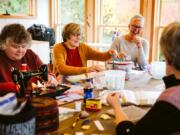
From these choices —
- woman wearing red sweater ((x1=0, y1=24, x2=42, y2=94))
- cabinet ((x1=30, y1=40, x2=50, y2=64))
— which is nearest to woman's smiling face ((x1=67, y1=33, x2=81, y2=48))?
woman wearing red sweater ((x1=0, y1=24, x2=42, y2=94))

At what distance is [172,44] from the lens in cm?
106

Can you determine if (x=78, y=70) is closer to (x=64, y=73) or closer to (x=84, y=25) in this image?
(x=64, y=73)

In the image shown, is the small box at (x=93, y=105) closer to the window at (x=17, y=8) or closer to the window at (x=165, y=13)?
the window at (x=165, y=13)

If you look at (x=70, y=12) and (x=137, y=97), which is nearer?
(x=137, y=97)

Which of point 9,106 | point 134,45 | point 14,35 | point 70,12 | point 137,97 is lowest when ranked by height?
point 137,97

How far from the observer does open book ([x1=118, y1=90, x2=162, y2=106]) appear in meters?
1.70

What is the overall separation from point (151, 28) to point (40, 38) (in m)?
2.10

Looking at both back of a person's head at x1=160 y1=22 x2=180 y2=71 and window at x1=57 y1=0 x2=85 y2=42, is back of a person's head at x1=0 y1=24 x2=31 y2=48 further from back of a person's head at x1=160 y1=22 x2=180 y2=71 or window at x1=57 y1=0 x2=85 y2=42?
window at x1=57 y1=0 x2=85 y2=42

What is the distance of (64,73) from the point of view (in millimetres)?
2502

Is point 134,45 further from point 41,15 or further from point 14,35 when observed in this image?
point 41,15

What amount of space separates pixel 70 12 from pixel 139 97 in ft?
13.4

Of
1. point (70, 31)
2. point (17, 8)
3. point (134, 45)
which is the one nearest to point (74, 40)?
point (70, 31)

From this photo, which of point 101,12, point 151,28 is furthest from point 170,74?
point 101,12

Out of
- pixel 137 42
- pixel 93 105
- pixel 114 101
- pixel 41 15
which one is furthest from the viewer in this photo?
pixel 41 15
